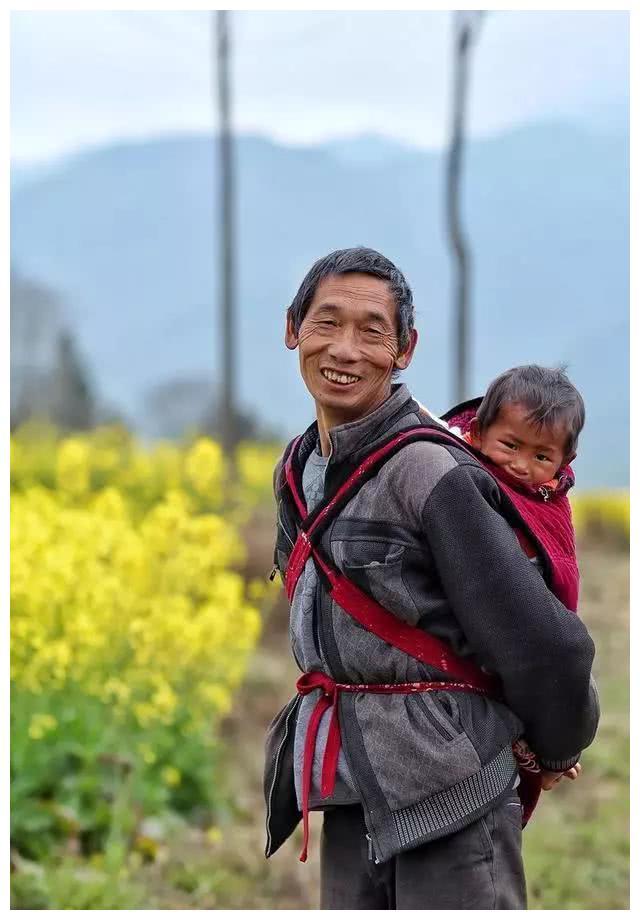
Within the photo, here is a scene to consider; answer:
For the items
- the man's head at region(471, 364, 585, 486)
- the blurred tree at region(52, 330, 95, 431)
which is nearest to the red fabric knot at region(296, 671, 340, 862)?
the man's head at region(471, 364, 585, 486)

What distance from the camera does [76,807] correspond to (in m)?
4.03

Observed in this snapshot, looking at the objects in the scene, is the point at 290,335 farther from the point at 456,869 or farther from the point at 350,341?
the point at 456,869

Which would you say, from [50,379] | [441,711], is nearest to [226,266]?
[441,711]

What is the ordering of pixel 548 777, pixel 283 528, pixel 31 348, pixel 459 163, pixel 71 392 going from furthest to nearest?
pixel 31 348 < pixel 71 392 < pixel 459 163 < pixel 283 528 < pixel 548 777

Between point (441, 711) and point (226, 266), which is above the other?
point (226, 266)

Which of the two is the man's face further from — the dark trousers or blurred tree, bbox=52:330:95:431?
blurred tree, bbox=52:330:95:431

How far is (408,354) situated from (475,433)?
19 centimetres

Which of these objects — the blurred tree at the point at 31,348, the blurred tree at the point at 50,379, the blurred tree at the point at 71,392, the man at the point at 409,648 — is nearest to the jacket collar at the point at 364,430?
the man at the point at 409,648

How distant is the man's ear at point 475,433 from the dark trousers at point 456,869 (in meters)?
0.60

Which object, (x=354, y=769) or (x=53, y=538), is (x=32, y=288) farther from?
(x=354, y=769)

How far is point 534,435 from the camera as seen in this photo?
1965 mm

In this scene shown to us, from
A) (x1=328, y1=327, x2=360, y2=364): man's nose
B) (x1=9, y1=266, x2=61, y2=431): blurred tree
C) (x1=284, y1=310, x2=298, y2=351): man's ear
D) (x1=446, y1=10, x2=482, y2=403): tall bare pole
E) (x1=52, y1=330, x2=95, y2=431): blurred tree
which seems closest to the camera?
(x1=328, y1=327, x2=360, y2=364): man's nose

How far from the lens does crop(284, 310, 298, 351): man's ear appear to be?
6.74 feet

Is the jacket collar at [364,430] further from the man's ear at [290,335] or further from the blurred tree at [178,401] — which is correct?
the blurred tree at [178,401]
